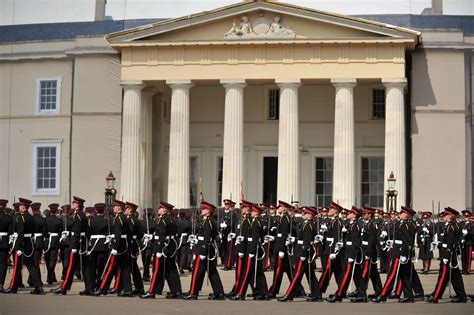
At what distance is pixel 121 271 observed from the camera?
20.7 metres

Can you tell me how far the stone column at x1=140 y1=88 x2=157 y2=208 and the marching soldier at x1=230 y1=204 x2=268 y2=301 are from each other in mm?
22694

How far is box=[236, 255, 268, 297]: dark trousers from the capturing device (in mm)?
20516

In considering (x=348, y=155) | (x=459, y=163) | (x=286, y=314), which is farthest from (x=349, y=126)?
(x=286, y=314)

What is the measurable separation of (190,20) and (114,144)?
7057 millimetres

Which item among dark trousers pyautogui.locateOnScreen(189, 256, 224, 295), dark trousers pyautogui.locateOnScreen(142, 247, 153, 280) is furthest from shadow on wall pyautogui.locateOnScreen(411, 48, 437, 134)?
dark trousers pyautogui.locateOnScreen(189, 256, 224, 295)

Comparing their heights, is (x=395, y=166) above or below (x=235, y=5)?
below

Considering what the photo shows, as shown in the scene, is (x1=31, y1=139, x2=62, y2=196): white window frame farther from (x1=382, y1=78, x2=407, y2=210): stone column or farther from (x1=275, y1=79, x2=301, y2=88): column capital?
(x1=382, y1=78, x2=407, y2=210): stone column

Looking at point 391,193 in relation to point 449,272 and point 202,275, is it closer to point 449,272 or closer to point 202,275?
point 449,272

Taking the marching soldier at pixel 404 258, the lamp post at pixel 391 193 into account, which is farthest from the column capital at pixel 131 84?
the marching soldier at pixel 404 258

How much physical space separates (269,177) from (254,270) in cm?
2697

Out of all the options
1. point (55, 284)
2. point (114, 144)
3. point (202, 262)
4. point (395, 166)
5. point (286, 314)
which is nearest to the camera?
point (286, 314)

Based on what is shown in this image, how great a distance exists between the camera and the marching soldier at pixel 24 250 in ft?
69.5

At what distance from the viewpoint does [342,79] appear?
137 feet

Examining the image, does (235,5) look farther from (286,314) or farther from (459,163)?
(286,314)
